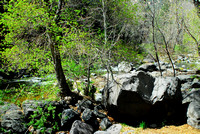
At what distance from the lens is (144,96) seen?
15.5 ft

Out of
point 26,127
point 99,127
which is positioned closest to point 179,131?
point 99,127

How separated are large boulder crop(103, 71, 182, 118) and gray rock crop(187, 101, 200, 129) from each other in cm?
51

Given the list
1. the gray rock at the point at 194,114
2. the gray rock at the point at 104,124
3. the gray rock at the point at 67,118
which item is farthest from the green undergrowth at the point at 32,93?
the gray rock at the point at 194,114

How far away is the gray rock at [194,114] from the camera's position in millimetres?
4164

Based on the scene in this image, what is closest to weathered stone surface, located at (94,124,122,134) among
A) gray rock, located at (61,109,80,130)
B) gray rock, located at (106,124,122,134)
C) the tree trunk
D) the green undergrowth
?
gray rock, located at (106,124,122,134)

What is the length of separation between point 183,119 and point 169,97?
94 centimetres

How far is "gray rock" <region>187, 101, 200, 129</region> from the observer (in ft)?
13.7

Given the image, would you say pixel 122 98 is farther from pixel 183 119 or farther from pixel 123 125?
pixel 183 119

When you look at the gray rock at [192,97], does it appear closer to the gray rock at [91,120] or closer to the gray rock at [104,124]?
the gray rock at [104,124]

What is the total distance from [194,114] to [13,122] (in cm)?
551

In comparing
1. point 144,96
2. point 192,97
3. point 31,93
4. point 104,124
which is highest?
point 31,93

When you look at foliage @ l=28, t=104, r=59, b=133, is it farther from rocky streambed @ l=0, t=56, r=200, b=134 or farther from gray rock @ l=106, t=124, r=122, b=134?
gray rock @ l=106, t=124, r=122, b=134

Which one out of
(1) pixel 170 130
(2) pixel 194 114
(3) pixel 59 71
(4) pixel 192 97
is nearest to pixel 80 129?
(1) pixel 170 130

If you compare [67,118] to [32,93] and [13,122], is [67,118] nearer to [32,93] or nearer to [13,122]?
[32,93]
